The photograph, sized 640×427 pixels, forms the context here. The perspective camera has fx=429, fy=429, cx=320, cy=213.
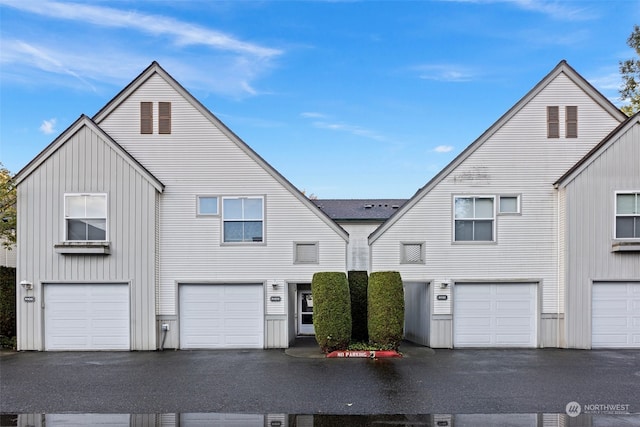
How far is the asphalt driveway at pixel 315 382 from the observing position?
748 cm

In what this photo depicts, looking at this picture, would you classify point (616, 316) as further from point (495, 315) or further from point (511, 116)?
point (511, 116)

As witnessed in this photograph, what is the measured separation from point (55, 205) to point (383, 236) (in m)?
9.87

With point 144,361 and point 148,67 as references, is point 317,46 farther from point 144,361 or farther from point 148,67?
point 144,361

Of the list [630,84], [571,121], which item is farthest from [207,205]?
[630,84]

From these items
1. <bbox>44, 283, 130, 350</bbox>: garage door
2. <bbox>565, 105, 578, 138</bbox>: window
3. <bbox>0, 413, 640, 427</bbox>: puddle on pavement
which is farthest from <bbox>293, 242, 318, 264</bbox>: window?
<bbox>565, 105, 578, 138</bbox>: window

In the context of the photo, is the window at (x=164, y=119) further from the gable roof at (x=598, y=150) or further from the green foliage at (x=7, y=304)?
the gable roof at (x=598, y=150)

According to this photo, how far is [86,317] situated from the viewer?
12734 mm

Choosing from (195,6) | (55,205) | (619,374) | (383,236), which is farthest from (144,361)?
(619,374)

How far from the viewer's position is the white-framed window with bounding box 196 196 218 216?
1325 centimetres

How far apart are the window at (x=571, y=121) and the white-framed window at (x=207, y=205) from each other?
1110cm

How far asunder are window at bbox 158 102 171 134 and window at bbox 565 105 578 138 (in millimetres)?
12315

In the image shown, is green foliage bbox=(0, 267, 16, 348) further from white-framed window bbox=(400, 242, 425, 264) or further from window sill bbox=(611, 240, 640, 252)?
window sill bbox=(611, 240, 640, 252)

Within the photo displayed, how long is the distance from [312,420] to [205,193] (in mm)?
8284

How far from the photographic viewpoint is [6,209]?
1488 centimetres
